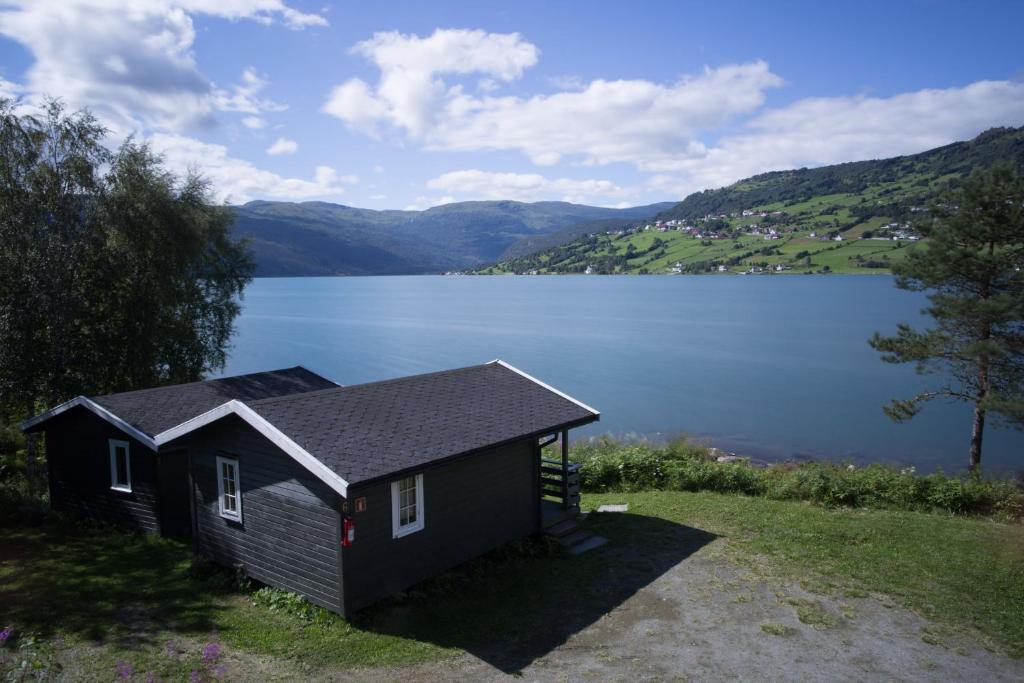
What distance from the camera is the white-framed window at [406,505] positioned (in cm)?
1025

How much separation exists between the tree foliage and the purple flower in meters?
Result: 14.9

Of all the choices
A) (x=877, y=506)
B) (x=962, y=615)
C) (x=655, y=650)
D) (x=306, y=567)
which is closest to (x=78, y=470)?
(x=306, y=567)

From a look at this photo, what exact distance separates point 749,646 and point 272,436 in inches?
290

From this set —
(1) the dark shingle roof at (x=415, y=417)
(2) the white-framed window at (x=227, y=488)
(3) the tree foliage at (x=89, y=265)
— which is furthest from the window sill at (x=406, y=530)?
(3) the tree foliage at (x=89, y=265)

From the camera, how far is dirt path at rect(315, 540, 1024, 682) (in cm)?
831

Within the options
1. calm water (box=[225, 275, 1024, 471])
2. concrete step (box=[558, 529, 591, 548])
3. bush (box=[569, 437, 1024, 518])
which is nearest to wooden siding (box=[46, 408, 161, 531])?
concrete step (box=[558, 529, 591, 548])

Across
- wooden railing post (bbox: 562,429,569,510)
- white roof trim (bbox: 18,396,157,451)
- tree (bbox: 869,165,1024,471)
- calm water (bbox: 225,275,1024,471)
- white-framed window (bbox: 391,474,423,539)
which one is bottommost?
calm water (bbox: 225,275,1024,471)

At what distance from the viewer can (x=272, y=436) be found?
9930mm

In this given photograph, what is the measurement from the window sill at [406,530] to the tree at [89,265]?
50.1ft

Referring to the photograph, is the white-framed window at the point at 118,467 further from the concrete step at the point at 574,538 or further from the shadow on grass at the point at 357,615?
the concrete step at the point at 574,538

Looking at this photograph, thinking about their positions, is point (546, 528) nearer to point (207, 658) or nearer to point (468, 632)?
→ point (468, 632)

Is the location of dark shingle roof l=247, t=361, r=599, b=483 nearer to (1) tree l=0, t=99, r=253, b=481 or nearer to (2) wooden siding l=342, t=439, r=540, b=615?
(2) wooden siding l=342, t=439, r=540, b=615

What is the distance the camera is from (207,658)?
28.4 ft

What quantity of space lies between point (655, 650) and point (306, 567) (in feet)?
17.2
